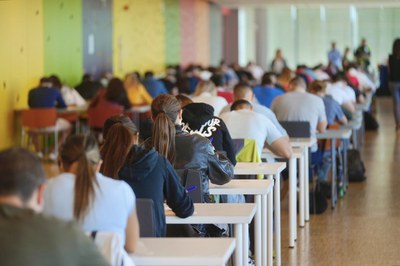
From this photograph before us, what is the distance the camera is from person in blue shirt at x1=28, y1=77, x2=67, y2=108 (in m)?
12.3

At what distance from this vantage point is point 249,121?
300 inches

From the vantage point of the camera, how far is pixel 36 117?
39.3ft

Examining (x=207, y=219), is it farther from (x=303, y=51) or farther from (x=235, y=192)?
(x=303, y=51)

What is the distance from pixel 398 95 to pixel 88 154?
13.4 m

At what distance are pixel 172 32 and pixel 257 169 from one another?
1771 cm

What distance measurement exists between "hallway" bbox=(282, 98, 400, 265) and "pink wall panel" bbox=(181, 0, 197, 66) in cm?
1411

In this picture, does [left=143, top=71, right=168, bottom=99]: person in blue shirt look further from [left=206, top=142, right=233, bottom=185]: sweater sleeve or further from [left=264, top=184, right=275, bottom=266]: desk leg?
[left=206, top=142, right=233, bottom=185]: sweater sleeve

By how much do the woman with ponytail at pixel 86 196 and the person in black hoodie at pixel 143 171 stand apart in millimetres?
805

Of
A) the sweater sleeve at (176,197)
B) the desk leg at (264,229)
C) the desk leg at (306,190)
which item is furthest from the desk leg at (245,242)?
the desk leg at (306,190)

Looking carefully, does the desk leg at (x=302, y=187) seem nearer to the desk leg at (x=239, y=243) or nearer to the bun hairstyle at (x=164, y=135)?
the bun hairstyle at (x=164, y=135)

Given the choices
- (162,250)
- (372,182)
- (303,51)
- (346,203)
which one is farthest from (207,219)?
(303,51)

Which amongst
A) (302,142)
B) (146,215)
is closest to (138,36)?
(302,142)

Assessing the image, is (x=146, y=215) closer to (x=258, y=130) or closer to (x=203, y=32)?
(x=258, y=130)

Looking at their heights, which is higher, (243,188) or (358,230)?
(243,188)
